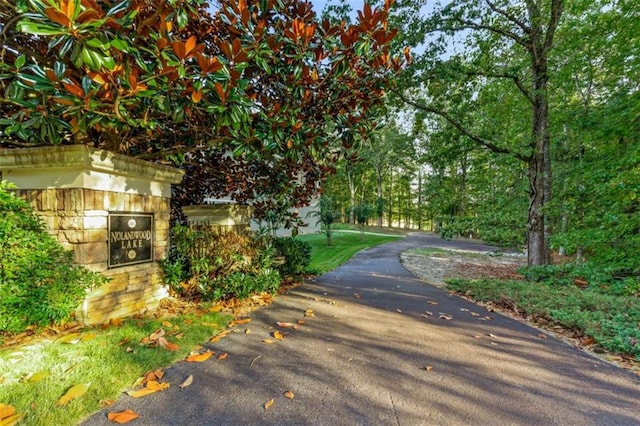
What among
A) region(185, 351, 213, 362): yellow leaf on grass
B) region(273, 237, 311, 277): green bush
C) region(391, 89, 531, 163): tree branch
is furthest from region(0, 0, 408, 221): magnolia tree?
region(391, 89, 531, 163): tree branch

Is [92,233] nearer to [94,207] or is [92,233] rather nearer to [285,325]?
[94,207]

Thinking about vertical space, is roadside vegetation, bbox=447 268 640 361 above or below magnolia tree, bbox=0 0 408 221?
below

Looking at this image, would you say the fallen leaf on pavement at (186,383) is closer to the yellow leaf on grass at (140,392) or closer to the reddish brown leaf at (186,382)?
the reddish brown leaf at (186,382)

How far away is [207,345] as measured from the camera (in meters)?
2.97

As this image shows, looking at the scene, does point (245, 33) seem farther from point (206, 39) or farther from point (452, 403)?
point (452, 403)

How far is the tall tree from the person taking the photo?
716cm

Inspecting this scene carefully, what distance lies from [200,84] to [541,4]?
8.89m

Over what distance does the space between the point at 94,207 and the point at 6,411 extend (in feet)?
6.41

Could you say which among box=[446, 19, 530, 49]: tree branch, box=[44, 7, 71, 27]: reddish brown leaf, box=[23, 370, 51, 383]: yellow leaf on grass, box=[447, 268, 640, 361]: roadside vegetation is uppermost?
box=[446, 19, 530, 49]: tree branch

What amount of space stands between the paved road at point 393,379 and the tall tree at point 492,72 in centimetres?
535

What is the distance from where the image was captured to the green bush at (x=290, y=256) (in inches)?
248

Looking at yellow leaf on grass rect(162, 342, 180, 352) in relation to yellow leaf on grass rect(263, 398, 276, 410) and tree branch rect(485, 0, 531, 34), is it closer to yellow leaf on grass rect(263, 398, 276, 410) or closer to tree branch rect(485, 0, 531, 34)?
yellow leaf on grass rect(263, 398, 276, 410)

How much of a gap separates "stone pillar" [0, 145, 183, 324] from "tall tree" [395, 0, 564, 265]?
6.01 m

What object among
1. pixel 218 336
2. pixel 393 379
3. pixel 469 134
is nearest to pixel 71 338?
pixel 218 336
